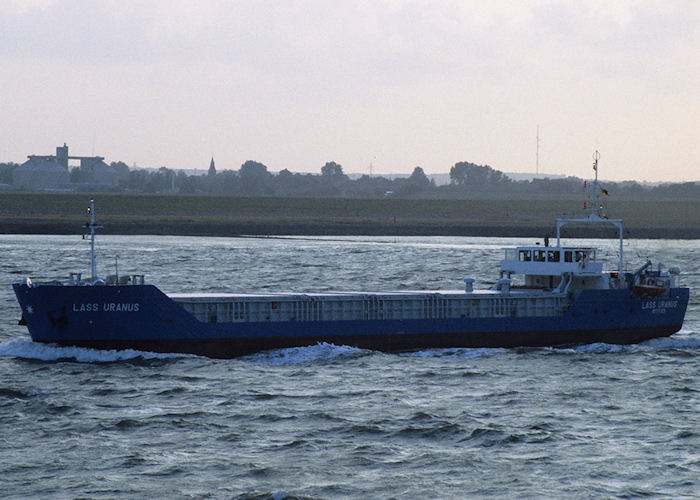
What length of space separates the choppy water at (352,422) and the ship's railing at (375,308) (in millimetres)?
2440

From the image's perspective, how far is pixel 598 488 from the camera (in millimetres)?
28141

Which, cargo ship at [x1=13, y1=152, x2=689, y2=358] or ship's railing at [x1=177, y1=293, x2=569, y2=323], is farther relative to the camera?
ship's railing at [x1=177, y1=293, x2=569, y2=323]

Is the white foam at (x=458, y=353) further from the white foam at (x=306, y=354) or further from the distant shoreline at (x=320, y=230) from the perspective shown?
the distant shoreline at (x=320, y=230)

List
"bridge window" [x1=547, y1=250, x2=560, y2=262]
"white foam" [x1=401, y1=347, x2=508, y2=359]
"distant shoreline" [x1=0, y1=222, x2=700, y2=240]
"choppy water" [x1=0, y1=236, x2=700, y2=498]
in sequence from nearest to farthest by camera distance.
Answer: "choppy water" [x1=0, y1=236, x2=700, y2=498], "white foam" [x1=401, y1=347, x2=508, y2=359], "bridge window" [x1=547, y1=250, x2=560, y2=262], "distant shoreline" [x1=0, y1=222, x2=700, y2=240]

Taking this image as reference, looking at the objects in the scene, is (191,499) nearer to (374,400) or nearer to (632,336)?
(374,400)

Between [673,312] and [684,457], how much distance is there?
25121 mm

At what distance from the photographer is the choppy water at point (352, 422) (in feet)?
92.9

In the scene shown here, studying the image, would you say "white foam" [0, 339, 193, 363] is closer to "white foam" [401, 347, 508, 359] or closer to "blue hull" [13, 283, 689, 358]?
"blue hull" [13, 283, 689, 358]

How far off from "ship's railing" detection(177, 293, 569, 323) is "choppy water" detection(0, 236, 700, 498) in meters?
2.44

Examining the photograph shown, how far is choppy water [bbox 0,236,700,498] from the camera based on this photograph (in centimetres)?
2831

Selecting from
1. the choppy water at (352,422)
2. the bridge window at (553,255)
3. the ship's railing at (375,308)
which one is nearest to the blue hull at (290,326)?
the choppy water at (352,422)

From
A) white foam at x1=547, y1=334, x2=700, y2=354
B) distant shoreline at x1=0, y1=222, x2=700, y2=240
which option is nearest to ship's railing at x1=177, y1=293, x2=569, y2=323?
white foam at x1=547, y1=334, x2=700, y2=354

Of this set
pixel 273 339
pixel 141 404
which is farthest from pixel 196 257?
pixel 141 404

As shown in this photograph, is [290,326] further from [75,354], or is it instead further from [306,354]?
[75,354]
